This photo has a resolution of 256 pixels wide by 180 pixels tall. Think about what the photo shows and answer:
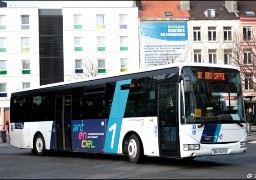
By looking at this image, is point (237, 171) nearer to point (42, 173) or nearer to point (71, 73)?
point (42, 173)

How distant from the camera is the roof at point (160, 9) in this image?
2467 inches

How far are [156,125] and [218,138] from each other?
1.82m

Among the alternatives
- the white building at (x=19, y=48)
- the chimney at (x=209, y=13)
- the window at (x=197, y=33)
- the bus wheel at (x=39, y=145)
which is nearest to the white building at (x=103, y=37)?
the white building at (x=19, y=48)

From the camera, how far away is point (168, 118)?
13633 millimetres

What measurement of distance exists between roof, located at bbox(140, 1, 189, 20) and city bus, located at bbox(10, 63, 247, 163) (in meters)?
45.4

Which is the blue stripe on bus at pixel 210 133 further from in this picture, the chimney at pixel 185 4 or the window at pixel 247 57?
the chimney at pixel 185 4

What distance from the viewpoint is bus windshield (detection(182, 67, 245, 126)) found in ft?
43.4

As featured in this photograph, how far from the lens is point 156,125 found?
46.1 ft

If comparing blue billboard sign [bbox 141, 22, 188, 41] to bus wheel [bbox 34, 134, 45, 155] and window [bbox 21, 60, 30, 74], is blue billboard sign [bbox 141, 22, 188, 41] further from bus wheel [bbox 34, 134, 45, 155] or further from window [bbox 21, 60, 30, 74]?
bus wheel [bbox 34, 134, 45, 155]

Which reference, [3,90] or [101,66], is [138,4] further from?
[3,90]

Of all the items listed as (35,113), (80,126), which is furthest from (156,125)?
(35,113)

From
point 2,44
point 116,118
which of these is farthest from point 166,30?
point 116,118

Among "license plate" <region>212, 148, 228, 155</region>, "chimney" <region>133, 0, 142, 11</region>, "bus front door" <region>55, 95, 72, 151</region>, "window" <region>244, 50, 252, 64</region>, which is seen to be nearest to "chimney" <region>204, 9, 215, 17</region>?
"window" <region>244, 50, 252, 64</region>

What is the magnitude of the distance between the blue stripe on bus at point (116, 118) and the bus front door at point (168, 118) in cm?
184
